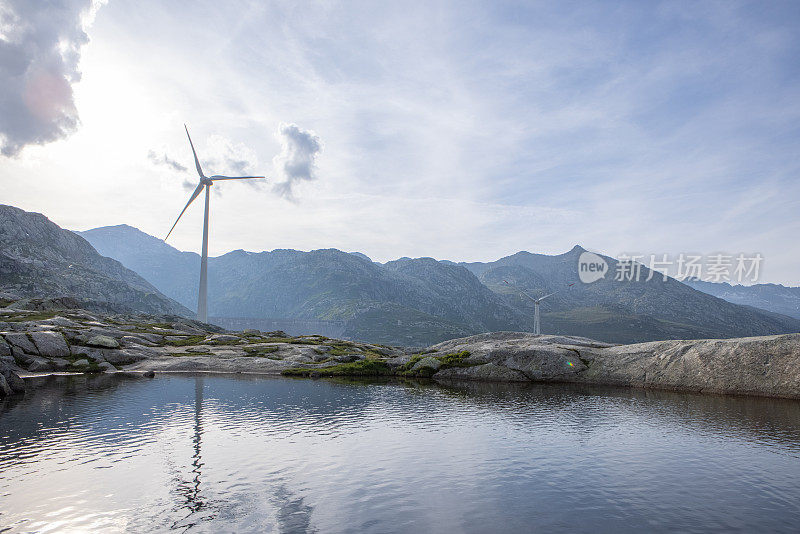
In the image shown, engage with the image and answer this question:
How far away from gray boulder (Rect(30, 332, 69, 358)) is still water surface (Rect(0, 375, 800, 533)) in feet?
149

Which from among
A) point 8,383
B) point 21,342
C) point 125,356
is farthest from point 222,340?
point 8,383

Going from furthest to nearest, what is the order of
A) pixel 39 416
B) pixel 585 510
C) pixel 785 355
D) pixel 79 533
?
pixel 785 355 < pixel 39 416 < pixel 585 510 < pixel 79 533

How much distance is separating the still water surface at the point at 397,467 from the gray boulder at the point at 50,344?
1791 inches

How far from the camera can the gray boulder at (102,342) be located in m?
98.9

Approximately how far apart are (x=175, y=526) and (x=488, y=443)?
70.9ft

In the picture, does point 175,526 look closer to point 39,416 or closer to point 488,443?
point 488,443

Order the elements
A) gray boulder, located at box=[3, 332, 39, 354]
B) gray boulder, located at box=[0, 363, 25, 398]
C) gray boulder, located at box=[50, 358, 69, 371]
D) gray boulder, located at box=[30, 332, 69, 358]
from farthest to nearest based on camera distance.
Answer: gray boulder, located at box=[30, 332, 69, 358]
gray boulder, located at box=[3, 332, 39, 354]
gray boulder, located at box=[50, 358, 69, 371]
gray boulder, located at box=[0, 363, 25, 398]

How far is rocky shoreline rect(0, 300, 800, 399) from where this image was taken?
59.9 metres

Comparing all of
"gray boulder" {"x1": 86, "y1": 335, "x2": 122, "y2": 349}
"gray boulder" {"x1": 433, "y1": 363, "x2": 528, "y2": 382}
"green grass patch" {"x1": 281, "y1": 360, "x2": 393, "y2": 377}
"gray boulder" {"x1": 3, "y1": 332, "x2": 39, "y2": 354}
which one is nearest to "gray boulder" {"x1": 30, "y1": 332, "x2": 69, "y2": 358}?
"gray boulder" {"x1": 3, "y1": 332, "x2": 39, "y2": 354}

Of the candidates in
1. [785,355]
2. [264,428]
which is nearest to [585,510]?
[264,428]

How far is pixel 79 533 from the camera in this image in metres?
19.3

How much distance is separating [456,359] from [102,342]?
243 ft

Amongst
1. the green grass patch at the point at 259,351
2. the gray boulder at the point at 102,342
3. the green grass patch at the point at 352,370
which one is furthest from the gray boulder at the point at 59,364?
the green grass patch at the point at 352,370

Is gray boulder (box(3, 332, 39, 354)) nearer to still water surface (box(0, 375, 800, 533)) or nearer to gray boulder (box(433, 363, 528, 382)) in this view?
still water surface (box(0, 375, 800, 533))
